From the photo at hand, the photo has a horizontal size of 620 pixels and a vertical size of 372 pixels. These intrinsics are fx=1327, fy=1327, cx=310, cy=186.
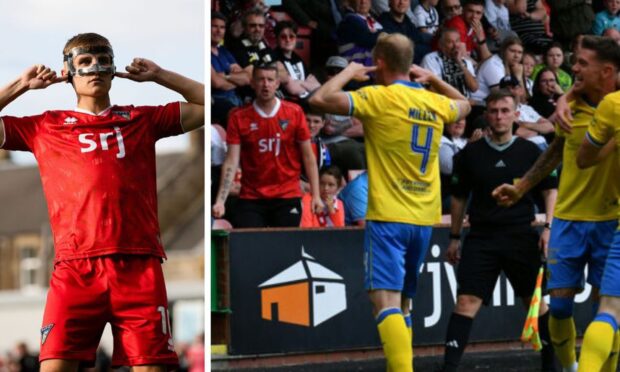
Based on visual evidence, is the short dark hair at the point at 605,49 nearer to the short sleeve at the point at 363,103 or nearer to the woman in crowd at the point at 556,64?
the short sleeve at the point at 363,103

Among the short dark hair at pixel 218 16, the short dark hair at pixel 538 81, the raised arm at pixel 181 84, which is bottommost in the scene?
the raised arm at pixel 181 84

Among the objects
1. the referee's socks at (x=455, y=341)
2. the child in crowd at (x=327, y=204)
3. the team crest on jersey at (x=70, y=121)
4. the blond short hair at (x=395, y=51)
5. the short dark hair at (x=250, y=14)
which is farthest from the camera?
the short dark hair at (x=250, y=14)

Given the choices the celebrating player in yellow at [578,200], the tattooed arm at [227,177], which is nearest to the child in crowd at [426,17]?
the tattooed arm at [227,177]

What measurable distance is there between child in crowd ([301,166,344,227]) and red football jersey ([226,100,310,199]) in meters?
0.19

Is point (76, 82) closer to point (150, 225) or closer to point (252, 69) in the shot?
point (150, 225)

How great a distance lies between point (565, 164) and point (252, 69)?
3172mm

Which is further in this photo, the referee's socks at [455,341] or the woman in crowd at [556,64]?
the woman in crowd at [556,64]

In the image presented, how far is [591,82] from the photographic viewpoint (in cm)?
778

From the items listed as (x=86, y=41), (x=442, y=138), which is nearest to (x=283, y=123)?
(x=442, y=138)

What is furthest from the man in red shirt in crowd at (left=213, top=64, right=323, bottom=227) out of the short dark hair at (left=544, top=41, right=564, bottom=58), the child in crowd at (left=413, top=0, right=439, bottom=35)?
the short dark hair at (left=544, top=41, right=564, bottom=58)

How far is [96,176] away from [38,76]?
19.2 inches

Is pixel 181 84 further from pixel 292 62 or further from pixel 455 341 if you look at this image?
pixel 292 62

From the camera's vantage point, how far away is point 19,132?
578 cm

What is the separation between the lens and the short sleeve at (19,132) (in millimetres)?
5742
